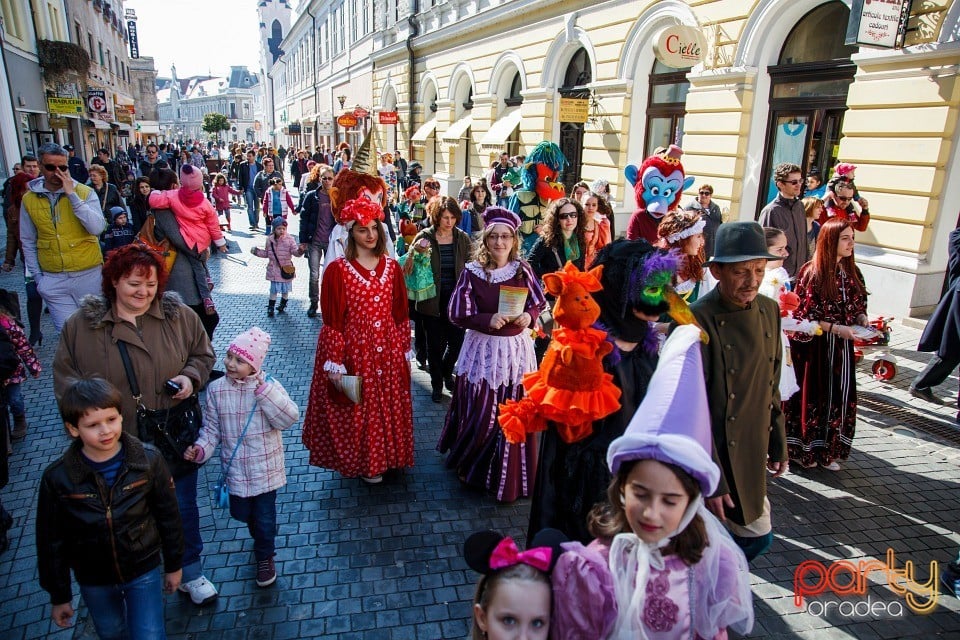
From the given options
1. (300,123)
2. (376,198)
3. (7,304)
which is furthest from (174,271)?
(300,123)

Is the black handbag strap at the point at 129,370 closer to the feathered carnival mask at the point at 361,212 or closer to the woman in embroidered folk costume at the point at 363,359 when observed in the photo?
the woman in embroidered folk costume at the point at 363,359

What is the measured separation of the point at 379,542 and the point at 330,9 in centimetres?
4337

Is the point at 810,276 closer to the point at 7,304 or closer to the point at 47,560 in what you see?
the point at 47,560

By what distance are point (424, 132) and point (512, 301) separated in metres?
21.7

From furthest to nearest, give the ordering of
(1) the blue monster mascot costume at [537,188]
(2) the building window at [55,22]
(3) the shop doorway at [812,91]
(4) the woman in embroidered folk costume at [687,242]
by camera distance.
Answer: (2) the building window at [55,22] < (3) the shop doorway at [812,91] < (1) the blue monster mascot costume at [537,188] < (4) the woman in embroidered folk costume at [687,242]

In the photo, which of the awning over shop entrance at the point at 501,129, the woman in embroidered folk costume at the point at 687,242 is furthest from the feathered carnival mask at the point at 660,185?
the awning over shop entrance at the point at 501,129

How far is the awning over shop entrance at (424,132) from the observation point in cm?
2406

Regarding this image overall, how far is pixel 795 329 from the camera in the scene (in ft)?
14.2

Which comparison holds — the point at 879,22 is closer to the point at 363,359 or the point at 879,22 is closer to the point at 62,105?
the point at 363,359

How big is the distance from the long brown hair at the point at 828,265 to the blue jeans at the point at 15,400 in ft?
20.8

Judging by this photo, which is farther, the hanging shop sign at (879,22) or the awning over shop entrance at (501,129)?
the awning over shop entrance at (501,129)

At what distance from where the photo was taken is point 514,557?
72.1 inches

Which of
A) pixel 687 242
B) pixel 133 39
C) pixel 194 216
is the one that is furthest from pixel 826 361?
pixel 133 39

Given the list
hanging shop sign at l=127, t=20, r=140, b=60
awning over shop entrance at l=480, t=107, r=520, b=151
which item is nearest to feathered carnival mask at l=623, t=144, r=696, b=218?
awning over shop entrance at l=480, t=107, r=520, b=151
